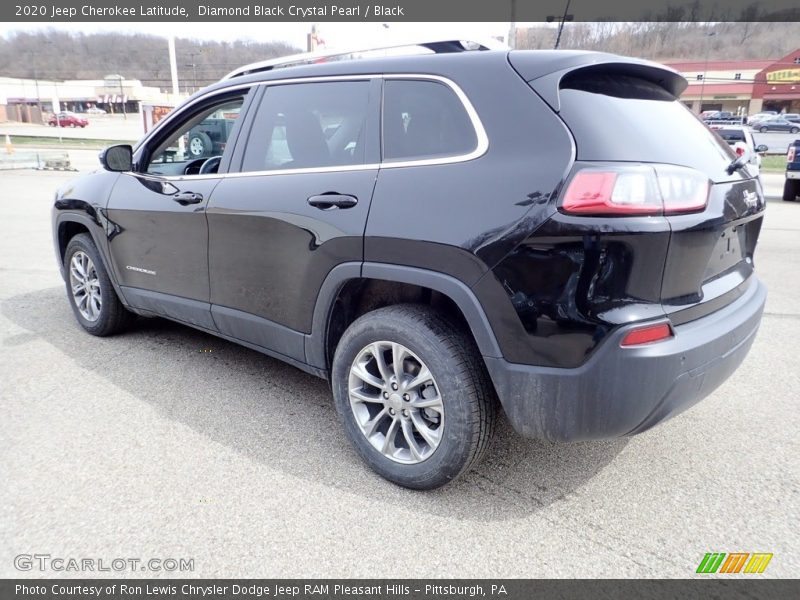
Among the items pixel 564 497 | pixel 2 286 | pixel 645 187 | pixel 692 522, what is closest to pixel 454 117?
pixel 645 187

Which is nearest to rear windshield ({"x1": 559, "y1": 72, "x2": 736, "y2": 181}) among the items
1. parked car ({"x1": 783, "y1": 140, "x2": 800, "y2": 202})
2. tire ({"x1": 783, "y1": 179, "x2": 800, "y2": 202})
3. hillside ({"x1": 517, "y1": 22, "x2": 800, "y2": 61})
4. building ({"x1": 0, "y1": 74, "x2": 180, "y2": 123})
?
parked car ({"x1": 783, "y1": 140, "x2": 800, "y2": 202})

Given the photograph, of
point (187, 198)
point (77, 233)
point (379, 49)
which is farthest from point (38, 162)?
point (379, 49)

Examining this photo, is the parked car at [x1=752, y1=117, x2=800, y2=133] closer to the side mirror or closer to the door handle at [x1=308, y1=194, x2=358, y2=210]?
the side mirror

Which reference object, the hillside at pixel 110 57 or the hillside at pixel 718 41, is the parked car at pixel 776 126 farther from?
the hillside at pixel 110 57

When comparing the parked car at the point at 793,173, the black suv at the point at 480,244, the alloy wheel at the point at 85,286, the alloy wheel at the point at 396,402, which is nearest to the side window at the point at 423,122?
the black suv at the point at 480,244

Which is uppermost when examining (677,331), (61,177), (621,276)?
(621,276)

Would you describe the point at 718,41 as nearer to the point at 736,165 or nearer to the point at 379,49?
the point at 736,165

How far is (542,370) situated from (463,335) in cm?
42

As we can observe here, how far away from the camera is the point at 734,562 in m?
2.22

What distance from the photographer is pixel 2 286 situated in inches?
238

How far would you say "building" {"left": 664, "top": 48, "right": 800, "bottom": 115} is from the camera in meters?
60.8

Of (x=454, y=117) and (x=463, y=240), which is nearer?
(x=463, y=240)

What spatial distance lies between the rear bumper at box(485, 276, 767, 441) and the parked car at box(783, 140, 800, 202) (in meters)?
13.2

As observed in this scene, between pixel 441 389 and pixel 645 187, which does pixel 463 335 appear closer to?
pixel 441 389
